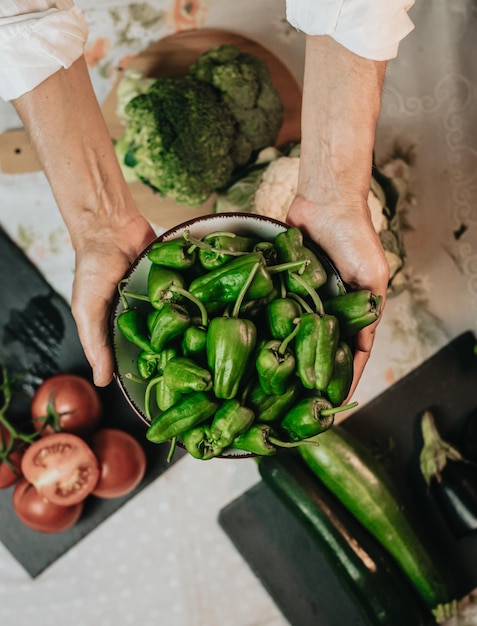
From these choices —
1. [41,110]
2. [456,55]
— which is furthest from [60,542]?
[456,55]

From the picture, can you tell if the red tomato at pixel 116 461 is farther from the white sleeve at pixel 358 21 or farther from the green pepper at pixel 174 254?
the white sleeve at pixel 358 21

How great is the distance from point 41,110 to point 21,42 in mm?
113

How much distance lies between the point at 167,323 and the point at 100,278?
222 mm

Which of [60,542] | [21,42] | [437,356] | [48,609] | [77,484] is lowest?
[48,609]

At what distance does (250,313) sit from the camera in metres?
0.80

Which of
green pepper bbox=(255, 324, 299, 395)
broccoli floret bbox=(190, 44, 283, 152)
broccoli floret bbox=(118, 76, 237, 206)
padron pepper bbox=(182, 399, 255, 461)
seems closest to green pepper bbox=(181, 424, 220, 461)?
padron pepper bbox=(182, 399, 255, 461)

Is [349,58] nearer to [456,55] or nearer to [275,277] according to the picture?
[275,277]

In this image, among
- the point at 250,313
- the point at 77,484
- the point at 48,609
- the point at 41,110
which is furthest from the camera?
the point at 48,609

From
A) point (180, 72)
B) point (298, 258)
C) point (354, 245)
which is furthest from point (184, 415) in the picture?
point (180, 72)

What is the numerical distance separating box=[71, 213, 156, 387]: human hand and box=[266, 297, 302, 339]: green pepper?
277 millimetres

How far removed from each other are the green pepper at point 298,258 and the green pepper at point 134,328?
0.69 ft

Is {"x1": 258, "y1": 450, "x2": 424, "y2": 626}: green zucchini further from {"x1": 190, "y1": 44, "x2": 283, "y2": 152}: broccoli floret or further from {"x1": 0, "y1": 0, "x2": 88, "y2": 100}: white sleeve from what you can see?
{"x1": 0, "y1": 0, "x2": 88, "y2": 100}: white sleeve

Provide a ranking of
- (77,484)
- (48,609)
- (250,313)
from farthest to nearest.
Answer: (48,609) → (77,484) → (250,313)

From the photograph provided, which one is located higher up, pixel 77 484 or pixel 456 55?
pixel 456 55
